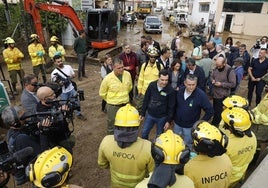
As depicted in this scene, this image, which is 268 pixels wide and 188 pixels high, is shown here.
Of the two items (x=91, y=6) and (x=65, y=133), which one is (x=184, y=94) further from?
(x=91, y=6)

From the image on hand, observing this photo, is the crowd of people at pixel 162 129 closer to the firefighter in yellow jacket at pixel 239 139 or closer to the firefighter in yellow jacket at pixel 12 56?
the firefighter in yellow jacket at pixel 239 139

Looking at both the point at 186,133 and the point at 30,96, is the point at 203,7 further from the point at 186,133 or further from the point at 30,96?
the point at 30,96

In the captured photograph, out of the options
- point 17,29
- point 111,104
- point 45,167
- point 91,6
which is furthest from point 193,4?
point 45,167

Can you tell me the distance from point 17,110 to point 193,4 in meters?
35.5

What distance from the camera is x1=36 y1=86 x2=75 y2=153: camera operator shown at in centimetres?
291

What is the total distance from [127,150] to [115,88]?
2.16 meters

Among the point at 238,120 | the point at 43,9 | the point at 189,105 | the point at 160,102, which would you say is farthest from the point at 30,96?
the point at 43,9

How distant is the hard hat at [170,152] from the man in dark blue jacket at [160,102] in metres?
2.06

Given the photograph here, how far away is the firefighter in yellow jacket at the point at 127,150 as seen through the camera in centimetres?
233

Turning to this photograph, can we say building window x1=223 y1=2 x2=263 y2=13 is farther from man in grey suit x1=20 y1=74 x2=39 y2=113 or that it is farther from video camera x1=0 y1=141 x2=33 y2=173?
video camera x1=0 y1=141 x2=33 y2=173

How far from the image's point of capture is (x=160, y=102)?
4004mm

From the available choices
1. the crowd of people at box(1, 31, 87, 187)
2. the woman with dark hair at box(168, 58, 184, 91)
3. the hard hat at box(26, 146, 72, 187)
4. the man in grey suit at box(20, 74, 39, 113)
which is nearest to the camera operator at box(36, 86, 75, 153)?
the crowd of people at box(1, 31, 87, 187)

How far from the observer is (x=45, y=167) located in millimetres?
1733

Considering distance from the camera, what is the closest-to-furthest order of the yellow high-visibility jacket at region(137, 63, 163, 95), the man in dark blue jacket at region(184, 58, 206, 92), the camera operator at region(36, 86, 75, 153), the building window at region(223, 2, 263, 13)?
the camera operator at region(36, 86, 75, 153) → the man in dark blue jacket at region(184, 58, 206, 92) → the yellow high-visibility jacket at region(137, 63, 163, 95) → the building window at region(223, 2, 263, 13)
